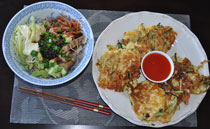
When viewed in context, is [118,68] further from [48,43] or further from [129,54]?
[48,43]

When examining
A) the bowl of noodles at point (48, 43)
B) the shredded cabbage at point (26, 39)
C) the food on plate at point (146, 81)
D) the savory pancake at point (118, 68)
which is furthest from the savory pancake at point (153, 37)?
the shredded cabbage at point (26, 39)

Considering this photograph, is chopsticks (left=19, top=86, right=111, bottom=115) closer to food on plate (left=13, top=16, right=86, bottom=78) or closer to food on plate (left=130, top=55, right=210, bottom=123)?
food on plate (left=13, top=16, right=86, bottom=78)

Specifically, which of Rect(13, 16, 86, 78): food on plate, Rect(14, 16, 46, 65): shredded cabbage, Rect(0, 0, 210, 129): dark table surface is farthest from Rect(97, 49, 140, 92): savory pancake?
Rect(14, 16, 46, 65): shredded cabbage

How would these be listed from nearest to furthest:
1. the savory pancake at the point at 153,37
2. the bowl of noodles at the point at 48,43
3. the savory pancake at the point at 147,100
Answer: the bowl of noodles at the point at 48,43 < the savory pancake at the point at 147,100 < the savory pancake at the point at 153,37

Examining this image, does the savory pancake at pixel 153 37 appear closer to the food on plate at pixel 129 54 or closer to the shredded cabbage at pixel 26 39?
the food on plate at pixel 129 54

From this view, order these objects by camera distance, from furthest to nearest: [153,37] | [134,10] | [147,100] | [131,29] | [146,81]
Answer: [134,10], [131,29], [153,37], [146,81], [147,100]

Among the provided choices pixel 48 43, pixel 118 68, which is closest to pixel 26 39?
pixel 48 43
